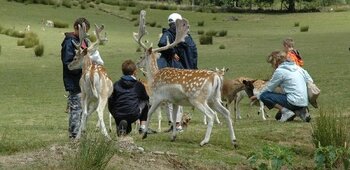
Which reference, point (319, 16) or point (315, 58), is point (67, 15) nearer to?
point (319, 16)

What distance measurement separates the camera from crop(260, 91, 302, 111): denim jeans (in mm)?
12617

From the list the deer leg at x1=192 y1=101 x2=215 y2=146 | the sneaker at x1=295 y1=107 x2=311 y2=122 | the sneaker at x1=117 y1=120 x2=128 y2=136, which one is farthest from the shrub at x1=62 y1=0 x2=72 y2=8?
the deer leg at x1=192 y1=101 x2=215 y2=146

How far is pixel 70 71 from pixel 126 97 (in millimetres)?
952

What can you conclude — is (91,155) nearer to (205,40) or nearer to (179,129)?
(179,129)

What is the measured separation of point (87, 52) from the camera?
10.6 m

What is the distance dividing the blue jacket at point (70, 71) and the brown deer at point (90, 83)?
21 centimetres

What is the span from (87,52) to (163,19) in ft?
124

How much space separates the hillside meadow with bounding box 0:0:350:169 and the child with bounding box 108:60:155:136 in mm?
318

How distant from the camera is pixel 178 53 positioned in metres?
12.4

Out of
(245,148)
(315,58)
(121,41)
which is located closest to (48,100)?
(245,148)

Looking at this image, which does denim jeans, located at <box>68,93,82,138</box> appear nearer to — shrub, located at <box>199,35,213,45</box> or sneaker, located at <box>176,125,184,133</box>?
sneaker, located at <box>176,125,184,133</box>

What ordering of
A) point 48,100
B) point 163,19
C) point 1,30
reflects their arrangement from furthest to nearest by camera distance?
point 163,19
point 1,30
point 48,100

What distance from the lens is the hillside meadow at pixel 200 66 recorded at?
30.0ft

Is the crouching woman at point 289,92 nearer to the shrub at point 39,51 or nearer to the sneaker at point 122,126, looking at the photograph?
the sneaker at point 122,126
